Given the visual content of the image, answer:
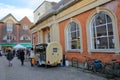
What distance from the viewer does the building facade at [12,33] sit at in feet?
169

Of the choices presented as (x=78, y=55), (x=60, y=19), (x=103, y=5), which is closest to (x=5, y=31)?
(x=60, y=19)

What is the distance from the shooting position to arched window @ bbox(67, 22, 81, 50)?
1642 centimetres

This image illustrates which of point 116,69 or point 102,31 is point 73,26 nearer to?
point 102,31

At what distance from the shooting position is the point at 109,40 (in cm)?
1259

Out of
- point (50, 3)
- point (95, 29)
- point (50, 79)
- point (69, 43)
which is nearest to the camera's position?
point (50, 79)

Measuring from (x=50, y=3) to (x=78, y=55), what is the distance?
1761 cm

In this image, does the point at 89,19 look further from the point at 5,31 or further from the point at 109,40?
the point at 5,31

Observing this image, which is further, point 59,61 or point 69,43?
point 69,43

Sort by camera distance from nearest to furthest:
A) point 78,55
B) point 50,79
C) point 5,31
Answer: point 50,79 < point 78,55 < point 5,31

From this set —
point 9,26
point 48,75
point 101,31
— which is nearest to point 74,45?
point 101,31

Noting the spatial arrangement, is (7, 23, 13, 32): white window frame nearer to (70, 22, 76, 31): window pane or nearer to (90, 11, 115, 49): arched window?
(70, 22, 76, 31): window pane

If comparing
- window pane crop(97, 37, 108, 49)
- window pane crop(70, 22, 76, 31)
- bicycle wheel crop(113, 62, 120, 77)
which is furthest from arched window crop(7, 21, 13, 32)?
bicycle wheel crop(113, 62, 120, 77)

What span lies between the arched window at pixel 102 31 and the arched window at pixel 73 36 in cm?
230

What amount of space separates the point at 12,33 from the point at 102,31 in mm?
43290
